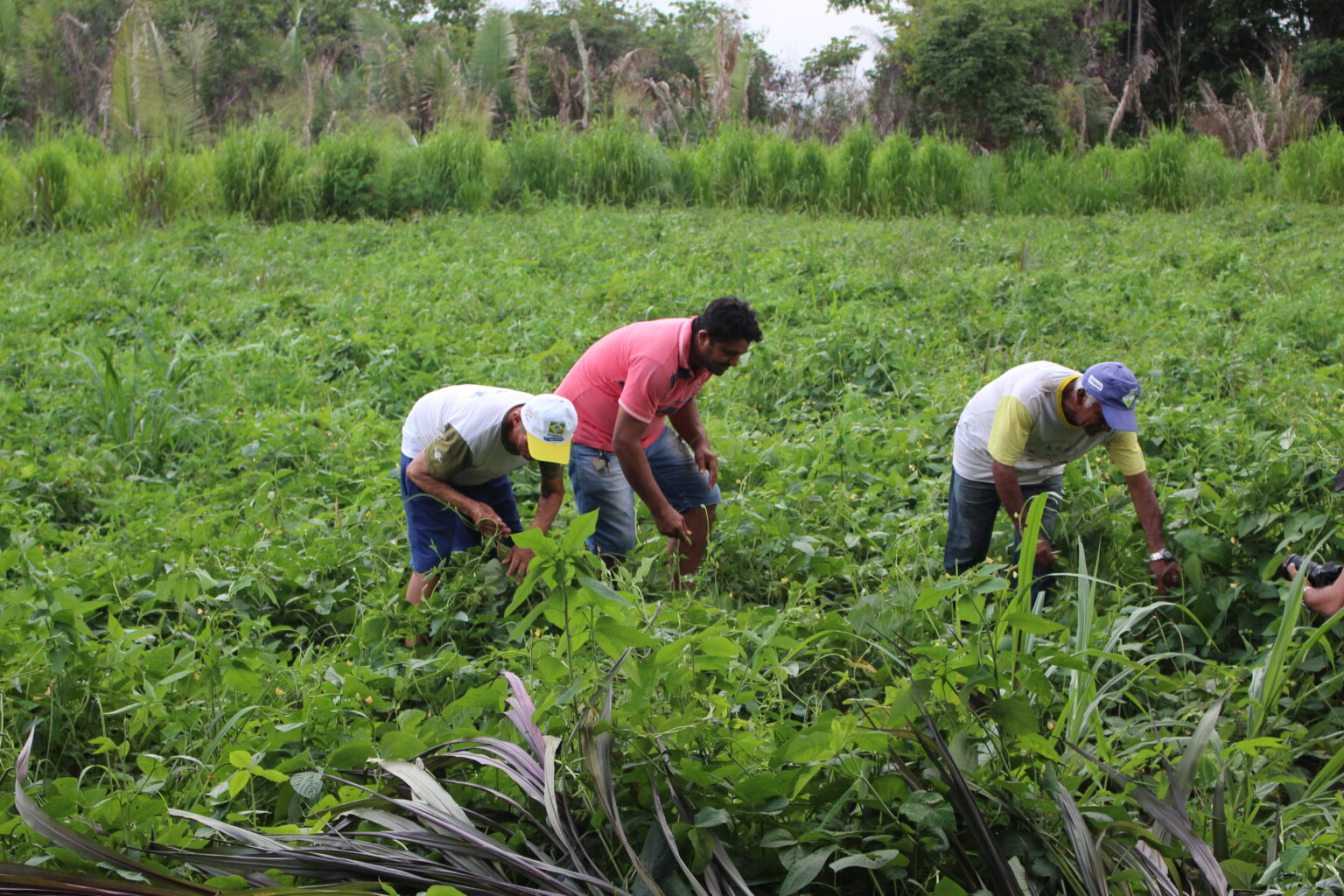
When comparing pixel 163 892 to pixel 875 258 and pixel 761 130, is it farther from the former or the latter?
pixel 761 130

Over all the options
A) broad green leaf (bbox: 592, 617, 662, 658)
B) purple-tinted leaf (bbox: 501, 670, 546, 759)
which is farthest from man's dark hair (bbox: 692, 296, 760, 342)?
broad green leaf (bbox: 592, 617, 662, 658)

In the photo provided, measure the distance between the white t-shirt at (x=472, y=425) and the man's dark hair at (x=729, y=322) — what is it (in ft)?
2.31

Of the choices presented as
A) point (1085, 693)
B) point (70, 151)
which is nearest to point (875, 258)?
point (1085, 693)

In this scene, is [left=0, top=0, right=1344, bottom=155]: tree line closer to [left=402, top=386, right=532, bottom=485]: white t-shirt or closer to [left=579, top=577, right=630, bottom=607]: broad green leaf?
[left=402, top=386, right=532, bottom=485]: white t-shirt

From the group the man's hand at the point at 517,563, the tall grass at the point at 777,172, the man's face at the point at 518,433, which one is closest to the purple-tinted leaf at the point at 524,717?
the man's hand at the point at 517,563

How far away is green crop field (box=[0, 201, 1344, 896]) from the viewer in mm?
2027

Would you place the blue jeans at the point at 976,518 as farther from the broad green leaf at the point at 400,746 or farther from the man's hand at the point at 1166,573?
the broad green leaf at the point at 400,746

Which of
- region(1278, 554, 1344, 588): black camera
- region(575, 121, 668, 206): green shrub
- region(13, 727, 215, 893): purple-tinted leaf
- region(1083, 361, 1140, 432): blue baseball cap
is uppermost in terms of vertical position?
region(575, 121, 668, 206): green shrub

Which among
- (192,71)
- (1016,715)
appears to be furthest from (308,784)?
(192,71)

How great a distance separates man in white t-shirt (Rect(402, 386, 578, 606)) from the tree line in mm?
12280

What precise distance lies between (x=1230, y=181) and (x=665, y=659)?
544 inches

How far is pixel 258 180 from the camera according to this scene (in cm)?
1277

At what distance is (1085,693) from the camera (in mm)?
2340

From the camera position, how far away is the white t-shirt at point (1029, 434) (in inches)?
152
